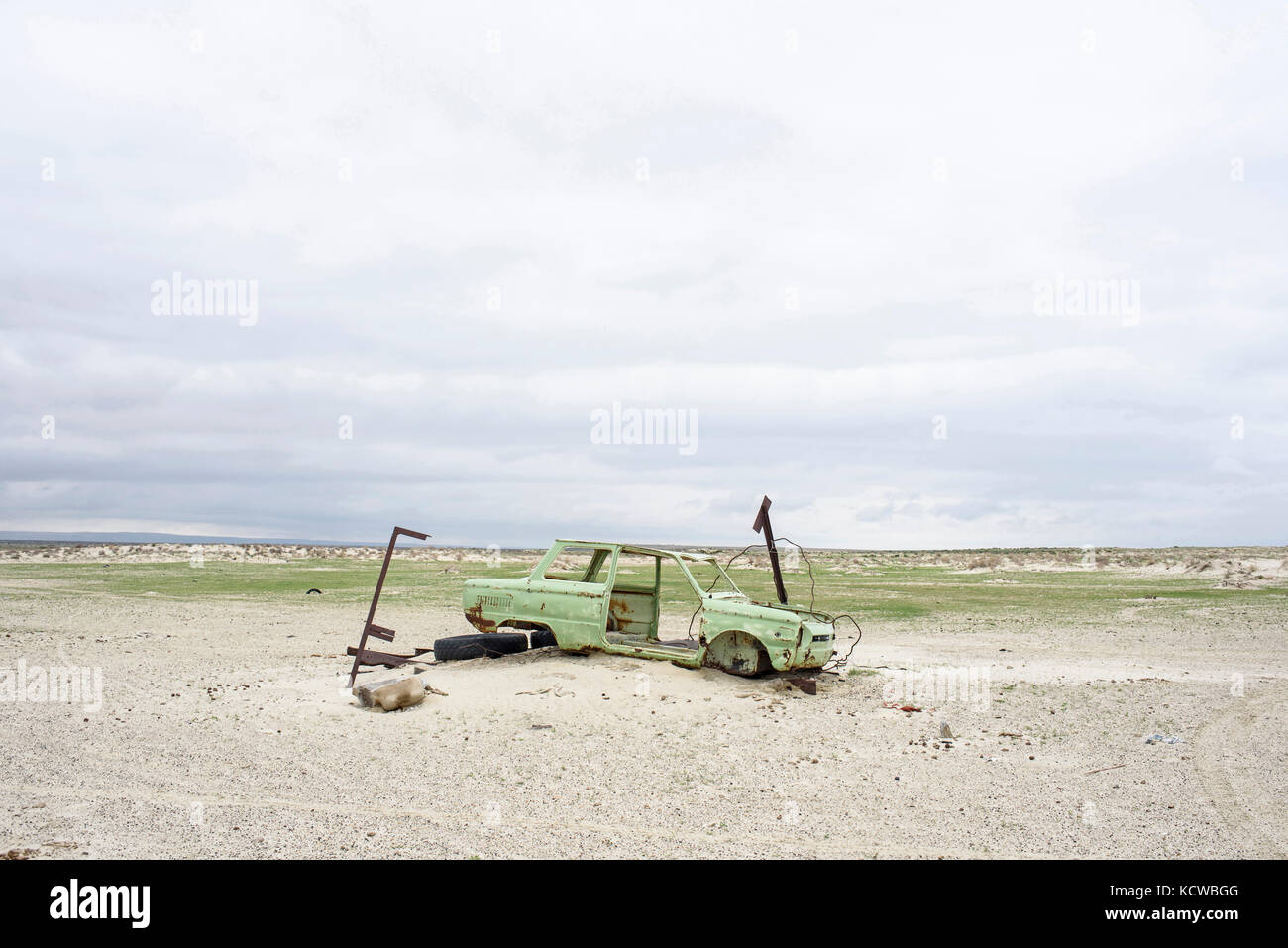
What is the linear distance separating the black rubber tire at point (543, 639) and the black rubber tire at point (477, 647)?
0.79 ft

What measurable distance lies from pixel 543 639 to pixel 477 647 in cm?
104

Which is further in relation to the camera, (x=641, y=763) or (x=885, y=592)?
(x=885, y=592)

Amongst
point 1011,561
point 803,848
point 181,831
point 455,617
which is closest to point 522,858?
point 803,848

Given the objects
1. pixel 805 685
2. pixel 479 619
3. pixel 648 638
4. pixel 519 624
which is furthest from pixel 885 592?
pixel 479 619

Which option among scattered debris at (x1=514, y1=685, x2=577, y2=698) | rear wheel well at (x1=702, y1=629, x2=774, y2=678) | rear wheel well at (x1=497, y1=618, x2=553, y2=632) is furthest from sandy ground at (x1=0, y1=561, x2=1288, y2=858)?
rear wheel well at (x1=497, y1=618, x2=553, y2=632)

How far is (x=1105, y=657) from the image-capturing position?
51.4ft

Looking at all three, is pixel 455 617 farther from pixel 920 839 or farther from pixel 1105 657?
pixel 920 839

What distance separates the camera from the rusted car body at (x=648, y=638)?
11430 mm

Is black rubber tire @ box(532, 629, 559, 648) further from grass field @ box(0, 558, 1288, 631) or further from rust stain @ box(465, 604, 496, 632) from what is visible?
grass field @ box(0, 558, 1288, 631)

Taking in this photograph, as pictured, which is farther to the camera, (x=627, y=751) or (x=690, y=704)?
(x=690, y=704)

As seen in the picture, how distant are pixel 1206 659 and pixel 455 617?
1774 cm

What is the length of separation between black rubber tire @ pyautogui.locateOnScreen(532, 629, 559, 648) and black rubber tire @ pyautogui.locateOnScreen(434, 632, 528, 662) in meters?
0.24

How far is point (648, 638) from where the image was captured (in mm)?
13570

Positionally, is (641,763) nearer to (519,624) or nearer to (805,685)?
(805,685)
